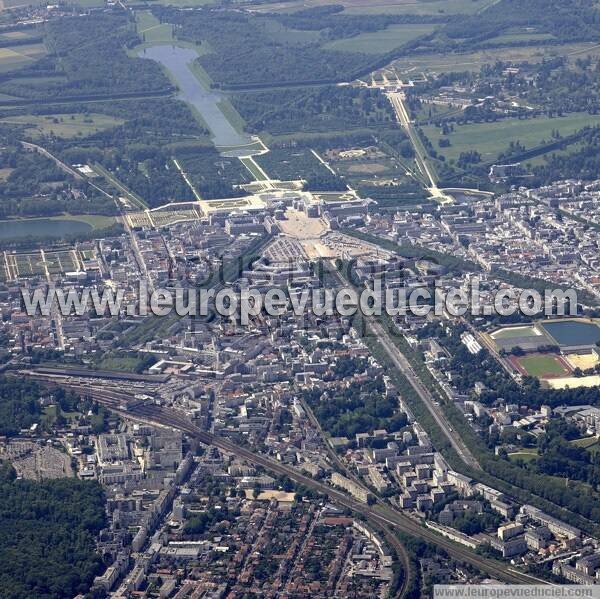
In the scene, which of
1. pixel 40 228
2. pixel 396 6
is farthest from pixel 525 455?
pixel 396 6

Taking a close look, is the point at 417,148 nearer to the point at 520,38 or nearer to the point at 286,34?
the point at 520,38

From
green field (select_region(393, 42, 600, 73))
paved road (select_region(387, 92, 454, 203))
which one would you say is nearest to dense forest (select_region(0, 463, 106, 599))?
paved road (select_region(387, 92, 454, 203))

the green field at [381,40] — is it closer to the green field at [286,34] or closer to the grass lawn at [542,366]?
the green field at [286,34]

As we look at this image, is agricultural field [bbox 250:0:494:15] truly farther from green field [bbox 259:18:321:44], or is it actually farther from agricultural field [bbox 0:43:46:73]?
agricultural field [bbox 0:43:46:73]

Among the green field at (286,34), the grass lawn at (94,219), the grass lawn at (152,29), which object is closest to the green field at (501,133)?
the grass lawn at (94,219)

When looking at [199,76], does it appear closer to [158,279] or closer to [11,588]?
[158,279]

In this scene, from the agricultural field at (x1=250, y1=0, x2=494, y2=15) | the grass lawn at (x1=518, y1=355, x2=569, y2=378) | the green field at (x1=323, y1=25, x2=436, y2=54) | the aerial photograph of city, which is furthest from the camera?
the agricultural field at (x1=250, y1=0, x2=494, y2=15)
